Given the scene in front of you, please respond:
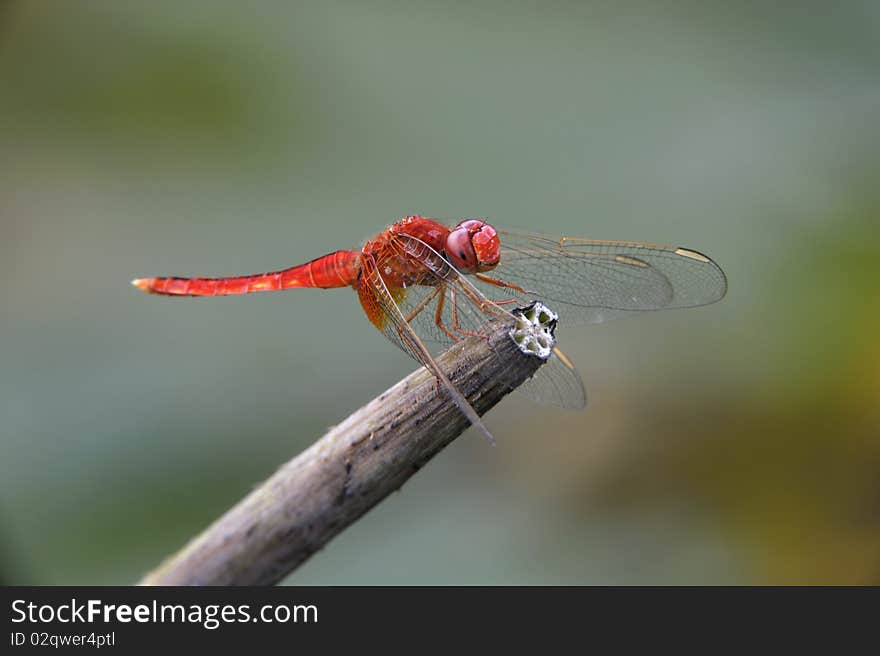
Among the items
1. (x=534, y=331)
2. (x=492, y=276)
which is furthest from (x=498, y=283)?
(x=534, y=331)

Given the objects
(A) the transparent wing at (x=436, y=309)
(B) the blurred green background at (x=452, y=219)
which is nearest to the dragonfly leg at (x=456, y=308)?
(A) the transparent wing at (x=436, y=309)

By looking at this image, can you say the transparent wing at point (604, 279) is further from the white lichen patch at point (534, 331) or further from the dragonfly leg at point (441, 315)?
the white lichen patch at point (534, 331)

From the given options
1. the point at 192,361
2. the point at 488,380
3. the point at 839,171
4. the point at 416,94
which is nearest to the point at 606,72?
the point at 416,94

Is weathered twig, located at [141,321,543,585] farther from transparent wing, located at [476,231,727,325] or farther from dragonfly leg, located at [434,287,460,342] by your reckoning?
transparent wing, located at [476,231,727,325]

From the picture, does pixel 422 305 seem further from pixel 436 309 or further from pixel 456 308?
pixel 456 308

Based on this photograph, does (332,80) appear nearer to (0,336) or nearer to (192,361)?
(192,361)

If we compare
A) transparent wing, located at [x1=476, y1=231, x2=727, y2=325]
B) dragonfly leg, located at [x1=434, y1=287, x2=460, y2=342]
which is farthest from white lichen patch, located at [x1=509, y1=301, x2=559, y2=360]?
transparent wing, located at [x1=476, y1=231, x2=727, y2=325]

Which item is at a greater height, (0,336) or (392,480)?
(0,336)
